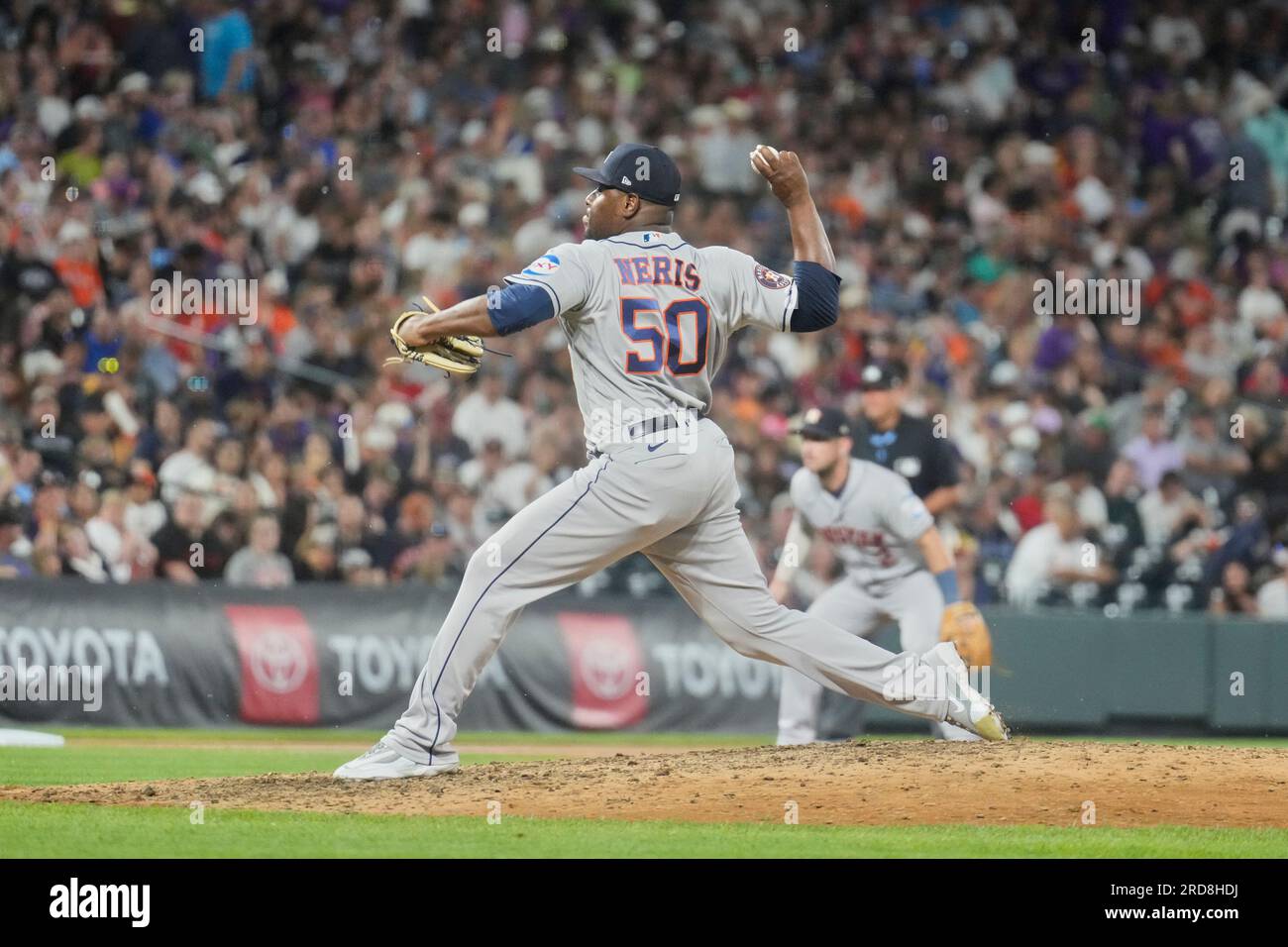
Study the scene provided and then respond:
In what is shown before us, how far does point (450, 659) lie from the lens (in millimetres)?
7129

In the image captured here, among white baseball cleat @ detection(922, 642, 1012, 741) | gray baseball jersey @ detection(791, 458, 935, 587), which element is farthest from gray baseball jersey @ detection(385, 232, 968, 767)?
gray baseball jersey @ detection(791, 458, 935, 587)

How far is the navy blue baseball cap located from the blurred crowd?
7.02 meters

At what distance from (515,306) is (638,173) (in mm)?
861

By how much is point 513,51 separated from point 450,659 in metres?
13.0

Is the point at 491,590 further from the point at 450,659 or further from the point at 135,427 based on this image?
the point at 135,427

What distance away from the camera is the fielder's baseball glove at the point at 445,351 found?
6965 mm

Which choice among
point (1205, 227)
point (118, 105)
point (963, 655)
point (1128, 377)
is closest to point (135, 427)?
point (118, 105)

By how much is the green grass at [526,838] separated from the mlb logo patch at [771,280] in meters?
2.09

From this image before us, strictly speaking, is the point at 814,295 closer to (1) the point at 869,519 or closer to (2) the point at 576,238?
(1) the point at 869,519

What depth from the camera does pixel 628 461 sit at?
7.05 meters

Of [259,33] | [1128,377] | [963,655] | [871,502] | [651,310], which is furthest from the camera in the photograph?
[259,33]
